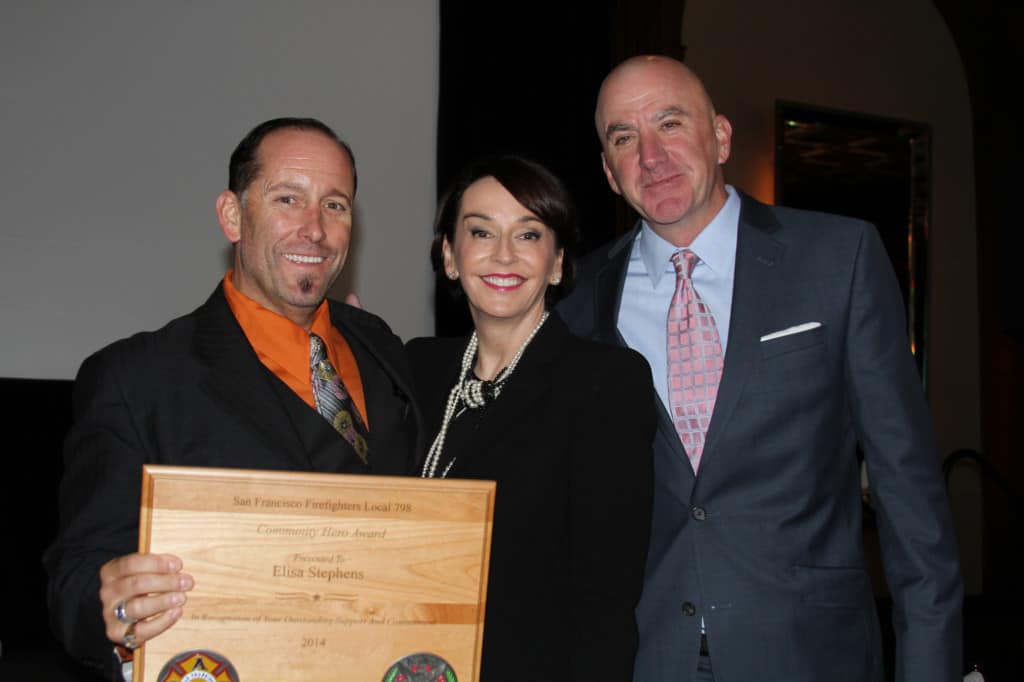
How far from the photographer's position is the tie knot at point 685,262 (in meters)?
2.20

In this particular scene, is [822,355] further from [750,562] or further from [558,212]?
[558,212]

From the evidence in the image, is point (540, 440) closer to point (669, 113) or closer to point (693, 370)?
point (693, 370)

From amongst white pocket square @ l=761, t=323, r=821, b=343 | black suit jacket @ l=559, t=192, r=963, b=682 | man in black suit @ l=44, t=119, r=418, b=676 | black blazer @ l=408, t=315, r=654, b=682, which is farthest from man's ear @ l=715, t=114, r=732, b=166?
man in black suit @ l=44, t=119, r=418, b=676

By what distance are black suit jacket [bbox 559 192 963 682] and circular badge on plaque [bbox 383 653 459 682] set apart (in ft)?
2.01

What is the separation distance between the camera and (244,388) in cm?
178

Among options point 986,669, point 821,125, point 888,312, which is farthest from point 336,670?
point 821,125

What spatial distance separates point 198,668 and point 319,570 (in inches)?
9.3

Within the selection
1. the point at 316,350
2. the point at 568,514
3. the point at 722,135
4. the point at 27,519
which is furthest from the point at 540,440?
the point at 27,519

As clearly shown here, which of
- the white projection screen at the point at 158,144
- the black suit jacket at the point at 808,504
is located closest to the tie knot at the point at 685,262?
the black suit jacket at the point at 808,504

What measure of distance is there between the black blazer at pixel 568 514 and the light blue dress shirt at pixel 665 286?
0.68 ft

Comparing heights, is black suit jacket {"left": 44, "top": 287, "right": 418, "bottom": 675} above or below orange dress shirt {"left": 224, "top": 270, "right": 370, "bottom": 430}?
below

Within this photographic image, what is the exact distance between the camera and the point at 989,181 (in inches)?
315

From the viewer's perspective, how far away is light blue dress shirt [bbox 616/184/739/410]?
217 cm

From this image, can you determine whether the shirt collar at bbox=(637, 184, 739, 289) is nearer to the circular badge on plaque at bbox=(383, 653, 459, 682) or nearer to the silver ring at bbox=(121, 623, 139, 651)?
the circular badge on plaque at bbox=(383, 653, 459, 682)
